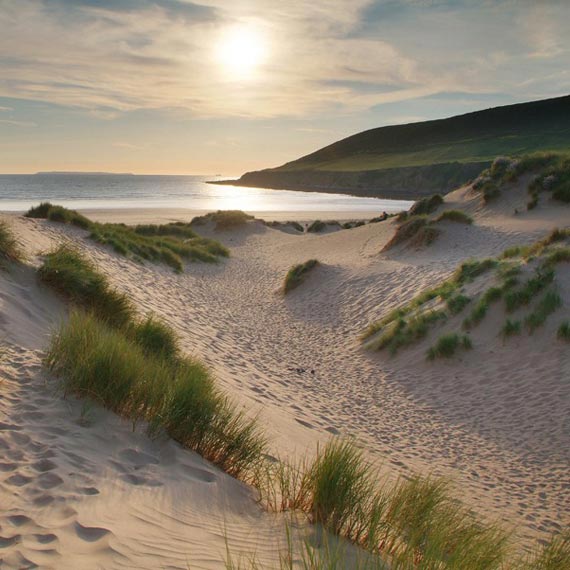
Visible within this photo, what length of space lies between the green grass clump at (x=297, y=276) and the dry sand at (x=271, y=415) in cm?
33

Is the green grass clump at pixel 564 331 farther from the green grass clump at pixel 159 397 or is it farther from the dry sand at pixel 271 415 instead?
the green grass clump at pixel 159 397

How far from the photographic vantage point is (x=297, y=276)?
18.6 m

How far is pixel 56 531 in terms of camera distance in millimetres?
3014

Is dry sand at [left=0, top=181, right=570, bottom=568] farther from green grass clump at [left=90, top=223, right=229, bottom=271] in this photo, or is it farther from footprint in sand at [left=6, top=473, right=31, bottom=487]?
green grass clump at [left=90, top=223, right=229, bottom=271]

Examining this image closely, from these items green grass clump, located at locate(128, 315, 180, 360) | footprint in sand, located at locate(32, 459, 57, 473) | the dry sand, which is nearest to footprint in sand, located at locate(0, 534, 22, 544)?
the dry sand

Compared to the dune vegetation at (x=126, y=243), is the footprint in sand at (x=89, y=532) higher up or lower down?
lower down

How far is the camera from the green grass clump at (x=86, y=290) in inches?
328

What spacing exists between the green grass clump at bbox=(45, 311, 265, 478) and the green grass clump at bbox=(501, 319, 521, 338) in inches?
255

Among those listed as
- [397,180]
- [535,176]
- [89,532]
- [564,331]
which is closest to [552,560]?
[89,532]

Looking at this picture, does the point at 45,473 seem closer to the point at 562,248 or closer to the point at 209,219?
the point at 562,248

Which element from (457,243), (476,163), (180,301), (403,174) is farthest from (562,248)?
(403,174)

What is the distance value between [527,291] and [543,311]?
2.32ft

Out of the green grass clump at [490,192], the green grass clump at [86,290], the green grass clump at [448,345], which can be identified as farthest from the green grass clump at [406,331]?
the green grass clump at [490,192]

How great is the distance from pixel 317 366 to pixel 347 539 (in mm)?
7556
